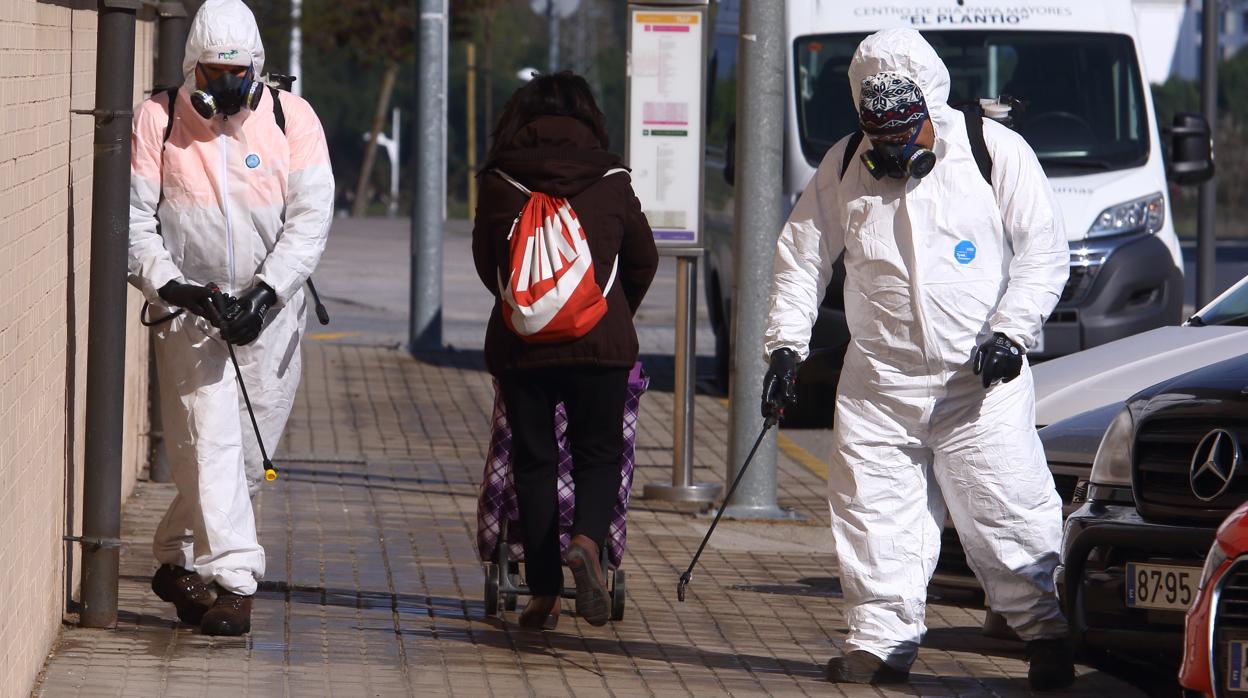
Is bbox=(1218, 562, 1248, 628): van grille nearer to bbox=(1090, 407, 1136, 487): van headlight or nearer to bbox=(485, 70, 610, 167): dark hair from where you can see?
bbox=(1090, 407, 1136, 487): van headlight

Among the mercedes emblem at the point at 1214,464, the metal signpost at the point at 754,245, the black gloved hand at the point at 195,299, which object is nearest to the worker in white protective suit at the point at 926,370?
the mercedes emblem at the point at 1214,464

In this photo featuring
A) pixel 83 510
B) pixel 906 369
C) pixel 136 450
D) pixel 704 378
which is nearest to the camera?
pixel 906 369

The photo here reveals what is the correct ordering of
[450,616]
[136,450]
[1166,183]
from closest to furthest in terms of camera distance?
[450,616] < [136,450] < [1166,183]

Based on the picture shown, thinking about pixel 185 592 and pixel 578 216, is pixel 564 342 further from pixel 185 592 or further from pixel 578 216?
pixel 185 592

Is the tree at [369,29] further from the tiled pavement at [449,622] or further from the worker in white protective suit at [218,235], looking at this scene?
the worker in white protective suit at [218,235]

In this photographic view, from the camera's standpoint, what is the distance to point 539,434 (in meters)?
6.61

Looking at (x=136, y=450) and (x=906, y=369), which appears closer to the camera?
(x=906, y=369)

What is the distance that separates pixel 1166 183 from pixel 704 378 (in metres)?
4.11

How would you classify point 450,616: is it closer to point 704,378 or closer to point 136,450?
point 136,450

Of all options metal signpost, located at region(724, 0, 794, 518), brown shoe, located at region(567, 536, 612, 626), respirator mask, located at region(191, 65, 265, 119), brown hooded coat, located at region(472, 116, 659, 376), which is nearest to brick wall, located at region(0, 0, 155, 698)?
respirator mask, located at region(191, 65, 265, 119)

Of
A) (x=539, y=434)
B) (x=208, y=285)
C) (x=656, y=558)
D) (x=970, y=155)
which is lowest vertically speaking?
(x=656, y=558)

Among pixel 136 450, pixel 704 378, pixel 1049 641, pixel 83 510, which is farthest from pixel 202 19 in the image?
pixel 704 378

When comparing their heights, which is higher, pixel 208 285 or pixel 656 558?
pixel 208 285

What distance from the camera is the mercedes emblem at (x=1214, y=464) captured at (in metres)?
5.46
